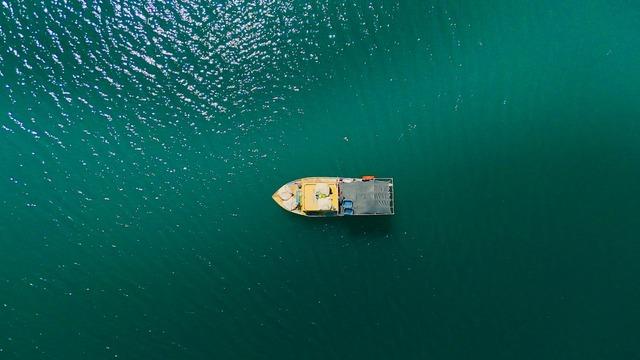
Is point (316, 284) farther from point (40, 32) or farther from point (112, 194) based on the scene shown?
point (40, 32)

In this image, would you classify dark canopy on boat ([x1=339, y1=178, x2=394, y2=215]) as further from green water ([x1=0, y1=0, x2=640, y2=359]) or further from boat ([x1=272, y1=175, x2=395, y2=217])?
green water ([x1=0, y1=0, x2=640, y2=359])

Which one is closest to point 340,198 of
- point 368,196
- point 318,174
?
point 368,196

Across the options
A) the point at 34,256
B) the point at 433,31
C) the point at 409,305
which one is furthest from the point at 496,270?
the point at 34,256

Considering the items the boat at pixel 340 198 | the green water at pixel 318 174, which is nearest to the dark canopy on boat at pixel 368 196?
the boat at pixel 340 198

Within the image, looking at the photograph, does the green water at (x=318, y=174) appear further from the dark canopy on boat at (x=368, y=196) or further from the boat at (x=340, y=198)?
the dark canopy on boat at (x=368, y=196)

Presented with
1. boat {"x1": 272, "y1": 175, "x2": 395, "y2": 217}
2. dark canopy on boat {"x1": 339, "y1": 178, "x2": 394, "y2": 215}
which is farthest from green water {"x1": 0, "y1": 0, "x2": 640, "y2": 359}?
dark canopy on boat {"x1": 339, "y1": 178, "x2": 394, "y2": 215}
